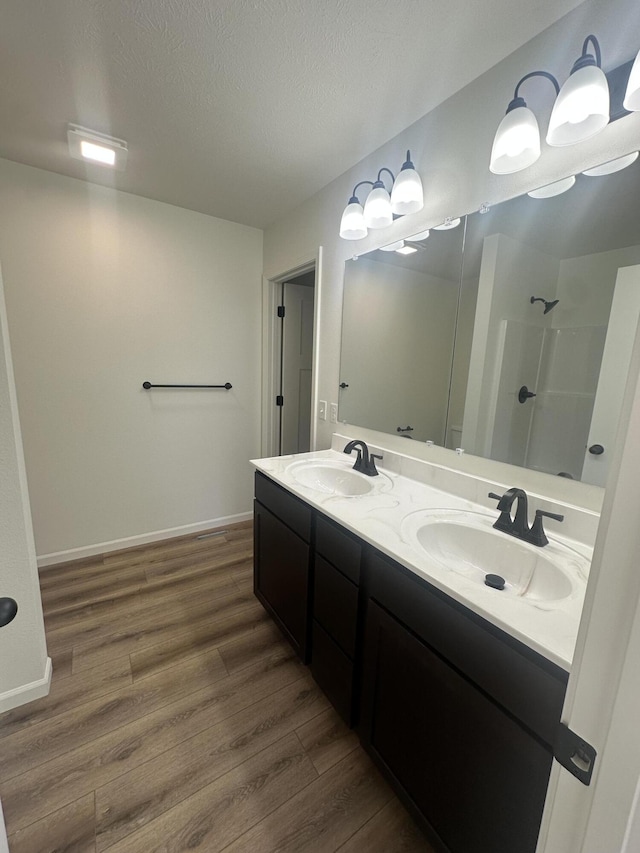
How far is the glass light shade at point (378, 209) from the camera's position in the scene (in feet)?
5.12

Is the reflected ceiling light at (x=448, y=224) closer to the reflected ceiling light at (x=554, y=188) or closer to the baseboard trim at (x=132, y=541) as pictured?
the reflected ceiling light at (x=554, y=188)

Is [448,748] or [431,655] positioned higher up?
[431,655]

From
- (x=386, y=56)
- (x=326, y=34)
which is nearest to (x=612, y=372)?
(x=386, y=56)

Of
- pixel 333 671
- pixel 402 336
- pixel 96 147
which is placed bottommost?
pixel 333 671

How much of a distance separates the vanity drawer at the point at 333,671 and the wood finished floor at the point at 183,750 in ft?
0.41

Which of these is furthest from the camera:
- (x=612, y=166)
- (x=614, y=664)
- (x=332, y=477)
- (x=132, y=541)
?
(x=132, y=541)

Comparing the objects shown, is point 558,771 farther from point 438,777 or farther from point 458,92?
point 458,92

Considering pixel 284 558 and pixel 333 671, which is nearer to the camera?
pixel 333 671

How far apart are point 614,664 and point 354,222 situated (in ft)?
5.97

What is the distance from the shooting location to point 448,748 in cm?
87

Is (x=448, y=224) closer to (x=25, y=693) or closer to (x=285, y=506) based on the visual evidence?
(x=285, y=506)

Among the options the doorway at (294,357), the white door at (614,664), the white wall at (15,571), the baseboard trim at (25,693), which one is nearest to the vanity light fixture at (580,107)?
the white door at (614,664)

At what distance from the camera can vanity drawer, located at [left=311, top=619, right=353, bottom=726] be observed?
4.04 ft

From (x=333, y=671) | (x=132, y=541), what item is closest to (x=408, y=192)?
(x=333, y=671)
